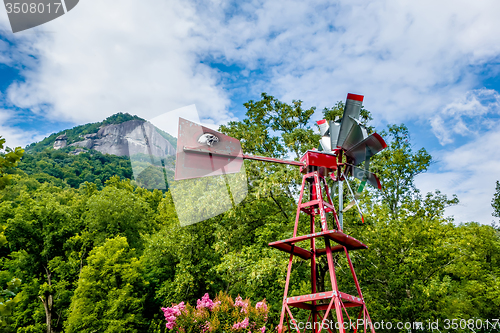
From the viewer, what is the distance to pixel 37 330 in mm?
19828

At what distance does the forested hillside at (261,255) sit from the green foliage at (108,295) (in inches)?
2.7

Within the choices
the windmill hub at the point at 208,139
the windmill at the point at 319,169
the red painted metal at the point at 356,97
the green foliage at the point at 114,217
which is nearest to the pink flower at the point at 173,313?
the windmill at the point at 319,169

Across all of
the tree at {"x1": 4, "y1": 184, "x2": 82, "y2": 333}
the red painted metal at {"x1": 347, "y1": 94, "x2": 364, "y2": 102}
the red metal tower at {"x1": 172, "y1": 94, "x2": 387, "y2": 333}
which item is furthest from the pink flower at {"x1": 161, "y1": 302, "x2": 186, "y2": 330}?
the tree at {"x1": 4, "y1": 184, "x2": 82, "y2": 333}

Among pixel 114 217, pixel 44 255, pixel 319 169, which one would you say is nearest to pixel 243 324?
pixel 319 169

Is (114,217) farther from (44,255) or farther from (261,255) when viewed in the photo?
(261,255)

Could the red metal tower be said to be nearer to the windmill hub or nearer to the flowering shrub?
the windmill hub

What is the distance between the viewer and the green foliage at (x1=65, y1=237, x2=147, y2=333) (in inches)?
687

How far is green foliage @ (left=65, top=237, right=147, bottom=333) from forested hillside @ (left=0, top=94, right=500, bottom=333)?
0.07m

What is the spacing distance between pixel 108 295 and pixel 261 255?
39.4 feet

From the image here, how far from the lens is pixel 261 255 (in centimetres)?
1109

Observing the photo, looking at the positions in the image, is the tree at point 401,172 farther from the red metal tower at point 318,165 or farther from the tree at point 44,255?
the tree at point 44,255

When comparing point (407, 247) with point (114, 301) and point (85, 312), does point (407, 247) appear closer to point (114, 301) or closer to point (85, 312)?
point (114, 301)

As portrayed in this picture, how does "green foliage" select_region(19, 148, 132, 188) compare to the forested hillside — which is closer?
the forested hillside

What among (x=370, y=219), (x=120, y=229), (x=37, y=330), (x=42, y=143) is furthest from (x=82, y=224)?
(x=42, y=143)
